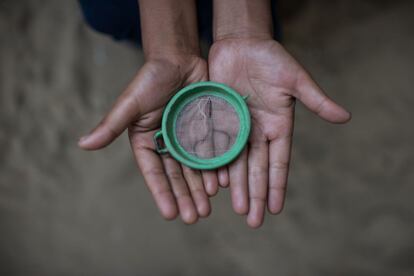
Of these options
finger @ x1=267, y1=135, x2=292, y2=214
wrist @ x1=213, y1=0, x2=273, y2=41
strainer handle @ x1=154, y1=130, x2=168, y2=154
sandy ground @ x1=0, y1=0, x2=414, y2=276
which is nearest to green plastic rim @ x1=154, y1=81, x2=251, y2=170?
strainer handle @ x1=154, y1=130, x2=168, y2=154

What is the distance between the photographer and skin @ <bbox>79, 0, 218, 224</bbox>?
130cm

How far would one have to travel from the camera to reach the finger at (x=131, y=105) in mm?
1268

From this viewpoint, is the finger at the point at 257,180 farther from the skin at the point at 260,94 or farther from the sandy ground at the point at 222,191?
the sandy ground at the point at 222,191

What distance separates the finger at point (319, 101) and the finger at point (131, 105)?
1.30ft

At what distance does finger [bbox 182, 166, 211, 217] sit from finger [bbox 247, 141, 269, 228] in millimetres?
131

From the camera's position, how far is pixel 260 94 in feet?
4.86

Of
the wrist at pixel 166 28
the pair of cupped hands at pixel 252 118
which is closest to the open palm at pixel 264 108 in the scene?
the pair of cupped hands at pixel 252 118

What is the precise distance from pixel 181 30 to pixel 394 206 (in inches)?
50.6

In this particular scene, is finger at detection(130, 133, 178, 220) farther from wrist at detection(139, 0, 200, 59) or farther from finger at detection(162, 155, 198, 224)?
wrist at detection(139, 0, 200, 59)

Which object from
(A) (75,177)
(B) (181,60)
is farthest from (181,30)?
(A) (75,177)

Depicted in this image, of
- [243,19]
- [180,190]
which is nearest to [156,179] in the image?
[180,190]

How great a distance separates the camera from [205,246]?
6.69 ft

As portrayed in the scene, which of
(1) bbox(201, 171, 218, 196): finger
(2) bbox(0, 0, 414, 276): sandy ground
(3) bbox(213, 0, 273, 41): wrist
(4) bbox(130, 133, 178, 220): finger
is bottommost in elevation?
(2) bbox(0, 0, 414, 276): sandy ground

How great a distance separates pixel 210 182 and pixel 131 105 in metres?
0.33
